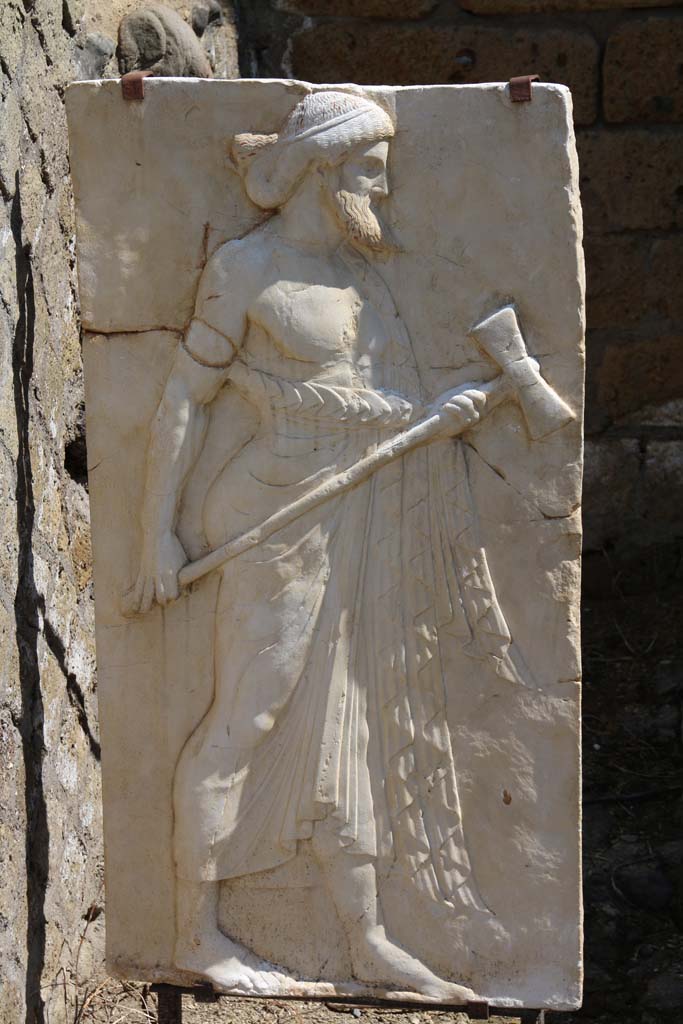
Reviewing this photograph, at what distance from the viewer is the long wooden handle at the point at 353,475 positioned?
8.59 ft

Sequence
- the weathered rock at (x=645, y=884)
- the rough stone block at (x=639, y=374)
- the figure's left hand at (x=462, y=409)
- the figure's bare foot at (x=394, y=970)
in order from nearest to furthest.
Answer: the figure's left hand at (x=462, y=409)
the figure's bare foot at (x=394, y=970)
the weathered rock at (x=645, y=884)
the rough stone block at (x=639, y=374)

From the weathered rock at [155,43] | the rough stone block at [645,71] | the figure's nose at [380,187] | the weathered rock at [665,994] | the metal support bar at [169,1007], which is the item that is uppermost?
the rough stone block at [645,71]

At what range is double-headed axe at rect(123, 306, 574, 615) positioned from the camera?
2.59 meters

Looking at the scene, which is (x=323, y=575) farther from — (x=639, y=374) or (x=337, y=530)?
(x=639, y=374)

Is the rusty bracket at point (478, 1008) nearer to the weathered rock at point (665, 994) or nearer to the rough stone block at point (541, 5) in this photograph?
the weathered rock at point (665, 994)

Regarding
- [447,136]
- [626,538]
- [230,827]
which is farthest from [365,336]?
[626,538]

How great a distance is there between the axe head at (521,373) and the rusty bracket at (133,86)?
72 cm

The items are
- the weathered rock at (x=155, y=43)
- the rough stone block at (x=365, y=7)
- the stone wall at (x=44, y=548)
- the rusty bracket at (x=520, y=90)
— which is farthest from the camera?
the rough stone block at (x=365, y=7)

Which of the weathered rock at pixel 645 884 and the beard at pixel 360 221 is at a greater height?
the beard at pixel 360 221

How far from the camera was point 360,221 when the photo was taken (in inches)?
101

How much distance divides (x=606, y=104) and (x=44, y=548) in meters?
2.31

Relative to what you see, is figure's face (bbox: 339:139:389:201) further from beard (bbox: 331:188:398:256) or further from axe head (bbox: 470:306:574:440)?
axe head (bbox: 470:306:574:440)

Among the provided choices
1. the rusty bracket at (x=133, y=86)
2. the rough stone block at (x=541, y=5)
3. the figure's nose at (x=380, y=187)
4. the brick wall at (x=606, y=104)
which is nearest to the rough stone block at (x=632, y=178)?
the brick wall at (x=606, y=104)

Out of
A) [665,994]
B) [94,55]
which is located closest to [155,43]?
[94,55]
